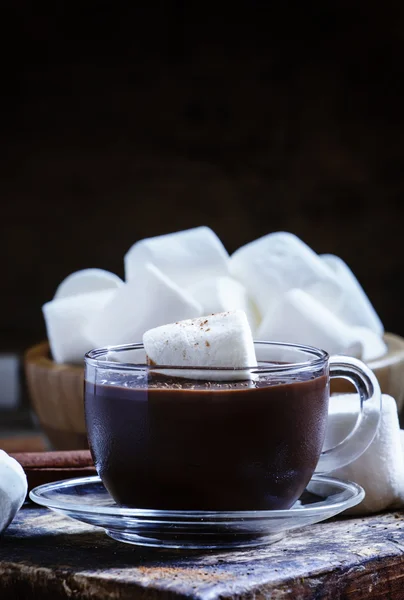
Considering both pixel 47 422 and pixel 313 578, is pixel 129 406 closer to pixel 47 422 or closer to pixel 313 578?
pixel 313 578

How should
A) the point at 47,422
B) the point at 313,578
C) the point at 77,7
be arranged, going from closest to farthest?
the point at 313,578 → the point at 47,422 → the point at 77,7

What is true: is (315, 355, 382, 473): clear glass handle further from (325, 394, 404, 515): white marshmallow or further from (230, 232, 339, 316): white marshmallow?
(230, 232, 339, 316): white marshmallow

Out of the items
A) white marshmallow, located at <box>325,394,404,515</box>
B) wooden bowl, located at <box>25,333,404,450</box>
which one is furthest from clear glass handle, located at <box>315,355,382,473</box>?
wooden bowl, located at <box>25,333,404,450</box>

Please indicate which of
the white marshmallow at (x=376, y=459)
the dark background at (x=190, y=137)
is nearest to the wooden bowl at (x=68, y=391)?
the white marshmallow at (x=376, y=459)

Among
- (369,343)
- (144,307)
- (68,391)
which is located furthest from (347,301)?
(68,391)

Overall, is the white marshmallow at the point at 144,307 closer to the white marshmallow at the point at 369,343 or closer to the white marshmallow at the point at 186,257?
the white marshmallow at the point at 186,257

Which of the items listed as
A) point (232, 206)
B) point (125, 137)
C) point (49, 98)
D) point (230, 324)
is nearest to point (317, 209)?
point (232, 206)

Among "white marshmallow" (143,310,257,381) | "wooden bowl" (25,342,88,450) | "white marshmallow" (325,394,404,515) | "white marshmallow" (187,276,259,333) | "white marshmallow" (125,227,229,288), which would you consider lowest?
"wooden bowl" (25,342,88,450)
